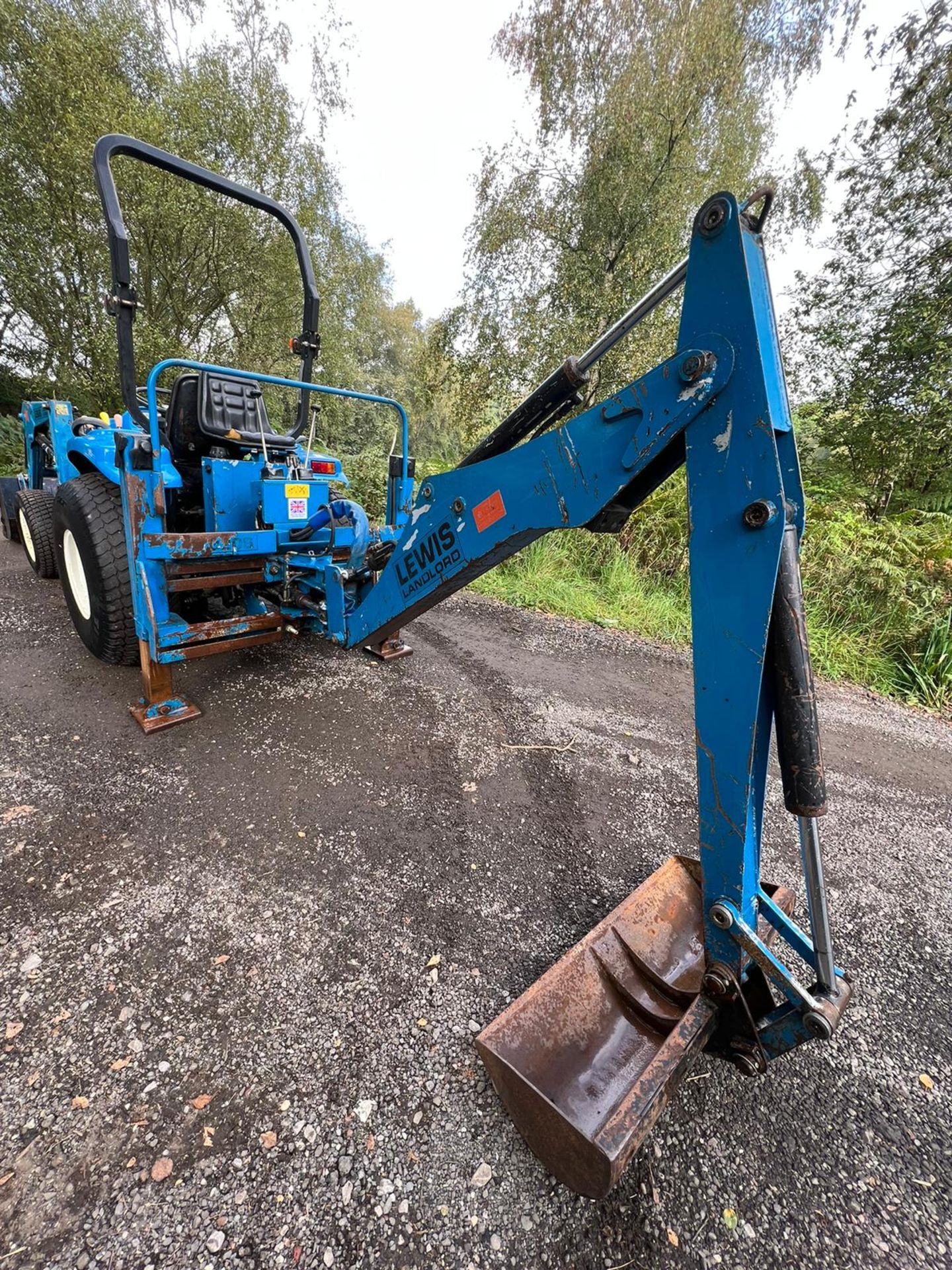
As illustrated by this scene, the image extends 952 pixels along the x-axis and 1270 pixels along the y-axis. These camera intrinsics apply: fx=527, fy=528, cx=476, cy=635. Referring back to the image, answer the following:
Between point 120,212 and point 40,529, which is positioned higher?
point 120,212

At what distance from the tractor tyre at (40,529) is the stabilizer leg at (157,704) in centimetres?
282

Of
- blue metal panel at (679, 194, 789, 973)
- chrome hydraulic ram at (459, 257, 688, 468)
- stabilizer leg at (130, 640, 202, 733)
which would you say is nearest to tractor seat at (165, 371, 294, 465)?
stabilizer leg at (130, 640, 202, 733)

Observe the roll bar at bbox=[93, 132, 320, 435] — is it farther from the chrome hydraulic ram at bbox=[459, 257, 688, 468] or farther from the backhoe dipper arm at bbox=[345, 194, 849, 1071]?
the backhoe dipper arm at bbox=[345, 194, 849, 1071]

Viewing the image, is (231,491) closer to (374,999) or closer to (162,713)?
(162,713)

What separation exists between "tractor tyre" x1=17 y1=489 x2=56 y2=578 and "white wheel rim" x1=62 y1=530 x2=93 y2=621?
1.53 metres

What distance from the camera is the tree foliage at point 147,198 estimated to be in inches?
323

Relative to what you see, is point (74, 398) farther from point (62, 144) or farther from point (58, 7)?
point (58, 7)

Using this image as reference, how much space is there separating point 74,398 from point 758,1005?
1452 cm

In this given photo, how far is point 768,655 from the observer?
123 centimetres

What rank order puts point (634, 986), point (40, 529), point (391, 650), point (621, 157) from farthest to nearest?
point (621, 157)
point (40, 529)
point (391, 650)
point (634, 986)

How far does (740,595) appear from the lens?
1.22 meters

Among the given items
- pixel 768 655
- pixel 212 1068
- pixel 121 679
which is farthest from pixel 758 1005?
pixel 121 679

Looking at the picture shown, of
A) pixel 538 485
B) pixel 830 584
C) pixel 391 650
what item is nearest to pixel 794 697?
pixel 538 485

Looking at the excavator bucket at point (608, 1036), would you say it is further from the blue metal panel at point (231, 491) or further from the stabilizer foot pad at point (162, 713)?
the blue metal panel at point (231, 491)
